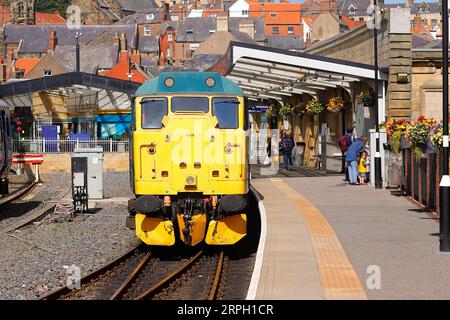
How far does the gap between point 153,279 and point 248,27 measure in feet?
374

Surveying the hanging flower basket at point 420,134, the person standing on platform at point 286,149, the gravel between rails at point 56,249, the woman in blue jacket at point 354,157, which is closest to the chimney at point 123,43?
the person standing on platform at point 286,149

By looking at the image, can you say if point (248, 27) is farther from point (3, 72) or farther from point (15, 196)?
point (15, 196)

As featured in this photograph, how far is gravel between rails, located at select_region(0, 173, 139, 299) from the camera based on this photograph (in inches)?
556

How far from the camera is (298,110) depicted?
41531 millimetres

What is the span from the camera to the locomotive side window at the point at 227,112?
55.2 feet

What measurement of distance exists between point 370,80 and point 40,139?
24212 mm

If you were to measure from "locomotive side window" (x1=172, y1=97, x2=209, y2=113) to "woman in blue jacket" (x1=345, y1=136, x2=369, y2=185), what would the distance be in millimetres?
11884

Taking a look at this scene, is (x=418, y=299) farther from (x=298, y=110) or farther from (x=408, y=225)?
(x=298, y=110)

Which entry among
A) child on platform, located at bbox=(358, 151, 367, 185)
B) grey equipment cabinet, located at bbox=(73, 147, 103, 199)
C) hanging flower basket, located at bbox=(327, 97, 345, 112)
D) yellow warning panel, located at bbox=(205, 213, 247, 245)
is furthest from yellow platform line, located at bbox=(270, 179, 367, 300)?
hanging flower basket, located at bbox=(327, 97, 345, 112)

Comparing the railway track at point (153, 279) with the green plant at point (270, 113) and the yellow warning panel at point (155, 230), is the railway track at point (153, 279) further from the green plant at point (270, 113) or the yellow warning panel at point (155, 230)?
the green plant at point (270, 113)

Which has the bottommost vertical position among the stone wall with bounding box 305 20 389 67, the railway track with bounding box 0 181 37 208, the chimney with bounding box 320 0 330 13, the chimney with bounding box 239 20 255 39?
the railway track with bounding box 0 181 37 208

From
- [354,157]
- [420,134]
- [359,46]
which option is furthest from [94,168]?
[420,134]

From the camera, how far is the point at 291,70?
107 feet

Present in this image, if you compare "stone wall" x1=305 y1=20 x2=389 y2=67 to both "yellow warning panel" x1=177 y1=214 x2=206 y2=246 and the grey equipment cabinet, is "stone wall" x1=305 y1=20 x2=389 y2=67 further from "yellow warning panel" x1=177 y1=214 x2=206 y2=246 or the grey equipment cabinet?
"yellow warning panel" x1=177 y1=214 x2=206 y2=246
